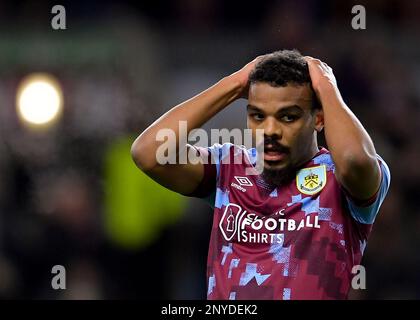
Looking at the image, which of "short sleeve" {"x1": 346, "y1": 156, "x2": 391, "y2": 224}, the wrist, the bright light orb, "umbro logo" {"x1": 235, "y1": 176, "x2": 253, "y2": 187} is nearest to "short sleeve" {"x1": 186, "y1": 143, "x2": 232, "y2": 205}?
"umbro logo" {"x1": 235, "y1": 176, "x2": 253, "y2": 187}

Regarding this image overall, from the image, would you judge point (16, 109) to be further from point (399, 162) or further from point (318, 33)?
point (399, 162)

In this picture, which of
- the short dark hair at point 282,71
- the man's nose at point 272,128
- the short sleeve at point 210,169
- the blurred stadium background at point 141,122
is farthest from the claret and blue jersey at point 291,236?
the blurred stadium background at point 141,122

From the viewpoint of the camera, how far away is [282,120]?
14.5 feet

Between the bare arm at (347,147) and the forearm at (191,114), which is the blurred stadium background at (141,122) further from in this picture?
the bare arm at (347,147)

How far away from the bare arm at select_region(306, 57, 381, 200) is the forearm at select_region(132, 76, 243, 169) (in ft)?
1.41

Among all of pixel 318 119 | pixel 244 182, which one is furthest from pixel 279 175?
pixel 318 119

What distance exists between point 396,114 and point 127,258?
2505mm

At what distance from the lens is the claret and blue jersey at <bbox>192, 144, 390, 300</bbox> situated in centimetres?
429

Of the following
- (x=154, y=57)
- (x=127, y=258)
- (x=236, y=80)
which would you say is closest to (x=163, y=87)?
(x=154, y=57)

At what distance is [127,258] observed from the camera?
7.50 meters

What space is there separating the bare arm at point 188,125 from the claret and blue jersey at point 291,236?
0.67 ft

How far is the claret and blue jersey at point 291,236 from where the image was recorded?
429cm

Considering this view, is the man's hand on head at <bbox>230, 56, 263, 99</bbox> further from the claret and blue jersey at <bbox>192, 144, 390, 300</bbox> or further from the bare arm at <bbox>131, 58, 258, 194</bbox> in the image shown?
the claret and blue jersey at <bbox>192, 144, 390, 300</bbox>

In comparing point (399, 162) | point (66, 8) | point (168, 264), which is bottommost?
point (168, 264)
